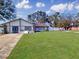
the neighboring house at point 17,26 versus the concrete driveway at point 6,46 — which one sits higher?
the neighboring house at point 17,26

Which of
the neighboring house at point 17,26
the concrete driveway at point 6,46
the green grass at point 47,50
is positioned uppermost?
the neighboring house at point 17,26

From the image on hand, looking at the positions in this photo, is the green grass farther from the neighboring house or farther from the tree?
the neighboring house

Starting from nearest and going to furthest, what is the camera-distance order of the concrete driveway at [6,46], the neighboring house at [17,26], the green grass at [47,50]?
1. the green grass at [47,50]
2. the concrete driveway at [6,46]
3. the neighboring house at [17,26]

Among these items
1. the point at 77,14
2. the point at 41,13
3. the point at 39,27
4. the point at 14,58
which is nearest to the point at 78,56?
the point at 14,58

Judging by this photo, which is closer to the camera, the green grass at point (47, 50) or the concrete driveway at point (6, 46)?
the green grass at point (47, 50)

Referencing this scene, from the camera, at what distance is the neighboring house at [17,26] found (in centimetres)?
6650

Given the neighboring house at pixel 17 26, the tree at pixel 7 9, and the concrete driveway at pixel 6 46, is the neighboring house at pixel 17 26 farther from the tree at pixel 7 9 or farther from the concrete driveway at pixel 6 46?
the concrete driveway at pixel 6 46

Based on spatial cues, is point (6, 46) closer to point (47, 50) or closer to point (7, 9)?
point (47, 50)

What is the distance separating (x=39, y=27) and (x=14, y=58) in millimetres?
70317

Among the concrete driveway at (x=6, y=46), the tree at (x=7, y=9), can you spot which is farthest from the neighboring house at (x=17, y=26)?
the concrete driveway at (x=6, y=46)

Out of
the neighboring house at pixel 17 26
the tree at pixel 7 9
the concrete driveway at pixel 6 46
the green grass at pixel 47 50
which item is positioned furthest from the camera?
the neighboring house at pixel 17 26

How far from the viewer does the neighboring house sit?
2618 inches

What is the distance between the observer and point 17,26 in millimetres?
66938

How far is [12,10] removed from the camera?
176ft
